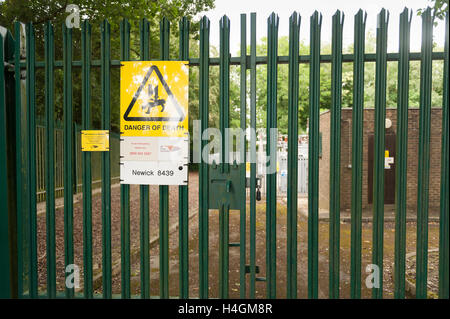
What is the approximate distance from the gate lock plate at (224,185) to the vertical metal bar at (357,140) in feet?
3.41

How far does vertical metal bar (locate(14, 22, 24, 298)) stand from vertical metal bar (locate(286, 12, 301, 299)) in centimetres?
259

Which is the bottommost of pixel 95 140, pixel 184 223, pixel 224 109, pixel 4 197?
pixel 184 223

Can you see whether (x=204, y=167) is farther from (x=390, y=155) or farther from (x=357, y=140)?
(x=390, y=155)

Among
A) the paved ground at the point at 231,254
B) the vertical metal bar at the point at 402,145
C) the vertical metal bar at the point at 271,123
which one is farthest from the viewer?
the paved ground at the point at 231,254

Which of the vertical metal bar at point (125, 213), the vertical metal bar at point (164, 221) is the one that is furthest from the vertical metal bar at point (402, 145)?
the vertical metal bar at point (125, 213)

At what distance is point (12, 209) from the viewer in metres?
3.29

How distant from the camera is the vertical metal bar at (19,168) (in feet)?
10.5

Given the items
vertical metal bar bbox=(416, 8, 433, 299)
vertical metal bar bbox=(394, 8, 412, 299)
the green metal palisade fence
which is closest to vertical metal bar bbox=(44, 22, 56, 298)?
the green metal palisade fence

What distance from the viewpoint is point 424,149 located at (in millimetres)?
2910

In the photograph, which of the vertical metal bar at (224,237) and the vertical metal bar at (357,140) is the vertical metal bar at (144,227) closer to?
the vertical metal bar at (224,237)

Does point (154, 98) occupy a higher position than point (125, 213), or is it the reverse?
point (154, 98)

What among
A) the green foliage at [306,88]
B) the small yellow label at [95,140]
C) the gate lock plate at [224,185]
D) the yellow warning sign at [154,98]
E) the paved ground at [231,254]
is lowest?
the paved ground at [231,254]

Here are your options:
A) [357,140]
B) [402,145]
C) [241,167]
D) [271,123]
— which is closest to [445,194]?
[402,145]

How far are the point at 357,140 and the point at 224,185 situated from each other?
128cm
